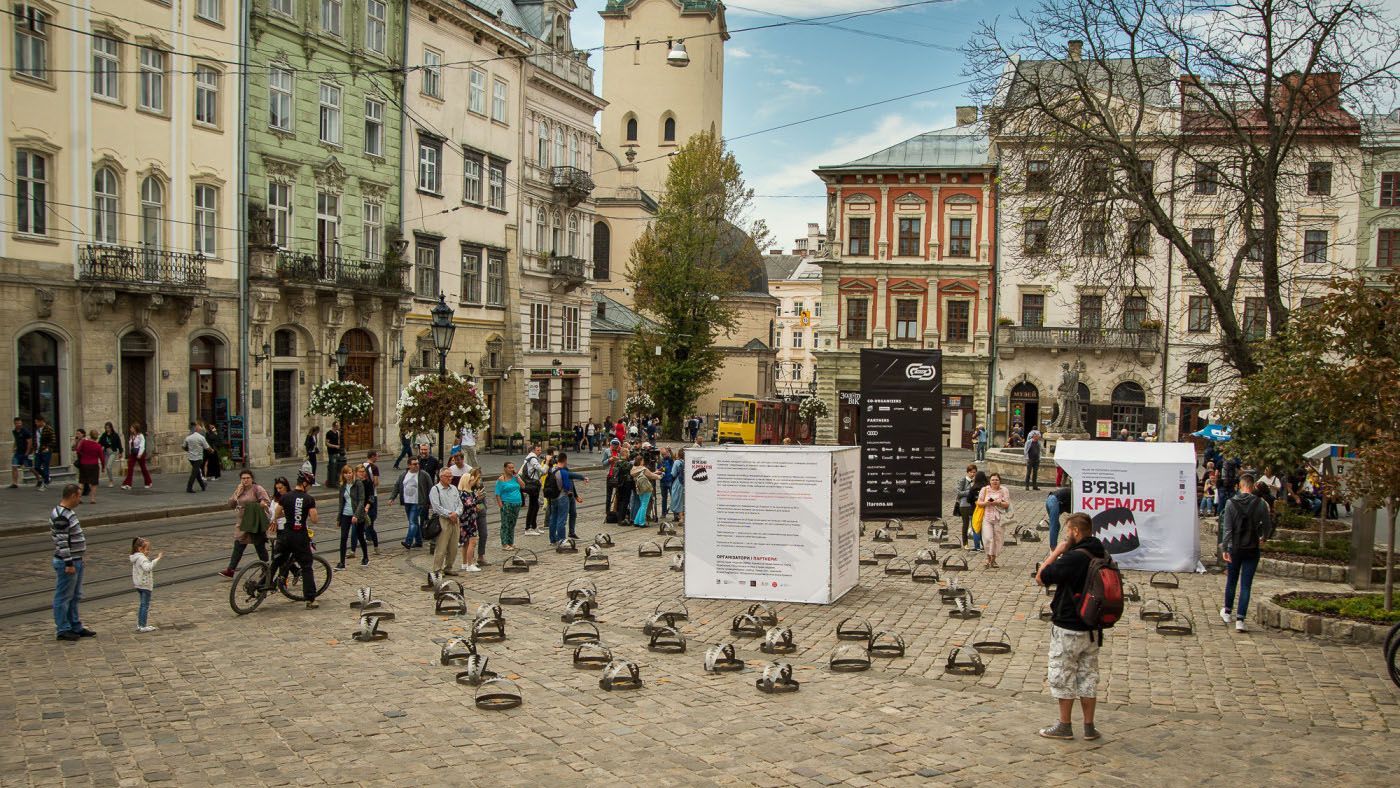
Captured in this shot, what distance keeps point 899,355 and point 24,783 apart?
17.1 metres

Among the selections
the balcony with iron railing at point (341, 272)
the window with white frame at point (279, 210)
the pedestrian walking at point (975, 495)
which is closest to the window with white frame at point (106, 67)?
the window with white frame at point (279, 210)

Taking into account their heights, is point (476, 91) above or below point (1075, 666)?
above

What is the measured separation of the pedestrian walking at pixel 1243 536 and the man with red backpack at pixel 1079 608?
5.56 metres

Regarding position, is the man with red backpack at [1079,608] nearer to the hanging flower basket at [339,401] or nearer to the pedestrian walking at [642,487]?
the pedestrian walking at [642,487]

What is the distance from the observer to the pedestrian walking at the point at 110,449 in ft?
92.7

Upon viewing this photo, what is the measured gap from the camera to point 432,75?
42.6 m

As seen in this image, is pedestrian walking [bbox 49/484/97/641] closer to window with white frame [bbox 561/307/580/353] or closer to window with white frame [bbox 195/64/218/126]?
window with white frame [bbox 195/64/218/126]

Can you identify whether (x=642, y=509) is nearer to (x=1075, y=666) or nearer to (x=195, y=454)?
(x=195, y=454)

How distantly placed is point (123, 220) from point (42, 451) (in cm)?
670

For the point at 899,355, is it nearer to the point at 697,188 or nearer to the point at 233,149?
the point at 233,149

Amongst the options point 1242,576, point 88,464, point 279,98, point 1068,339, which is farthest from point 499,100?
point 1242,576

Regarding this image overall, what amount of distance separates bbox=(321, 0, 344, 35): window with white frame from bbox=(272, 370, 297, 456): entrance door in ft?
35.9

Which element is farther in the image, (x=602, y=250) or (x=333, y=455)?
(x=602, y=250)

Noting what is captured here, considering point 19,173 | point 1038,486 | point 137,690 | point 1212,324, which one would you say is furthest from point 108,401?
point 1212,324
